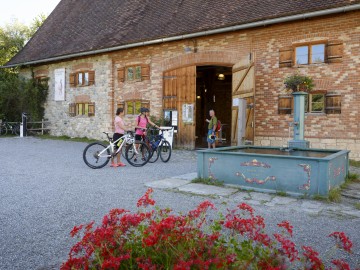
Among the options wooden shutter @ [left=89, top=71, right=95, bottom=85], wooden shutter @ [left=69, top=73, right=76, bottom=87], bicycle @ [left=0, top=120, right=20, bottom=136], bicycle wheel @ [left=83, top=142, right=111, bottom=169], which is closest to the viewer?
bicycle wheel @ [left=83, top=142, right=111, bottom=169]

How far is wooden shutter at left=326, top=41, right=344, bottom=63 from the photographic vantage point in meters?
11.2

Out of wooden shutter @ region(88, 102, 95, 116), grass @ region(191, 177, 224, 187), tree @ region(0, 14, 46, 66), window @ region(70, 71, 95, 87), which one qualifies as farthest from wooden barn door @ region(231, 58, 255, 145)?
tree @ region(0, 14, 46, 66)

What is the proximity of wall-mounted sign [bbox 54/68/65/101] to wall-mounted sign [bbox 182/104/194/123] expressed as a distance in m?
8.92

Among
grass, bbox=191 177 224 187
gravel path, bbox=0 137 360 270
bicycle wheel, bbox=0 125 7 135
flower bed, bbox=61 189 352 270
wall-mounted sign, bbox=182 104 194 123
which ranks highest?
wall-mounted sign, bbox=182 104 194 123

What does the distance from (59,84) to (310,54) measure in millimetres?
14249

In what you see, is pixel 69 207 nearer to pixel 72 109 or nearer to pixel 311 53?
pixel 311 53

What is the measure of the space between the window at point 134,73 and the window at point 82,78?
2011 millimetres

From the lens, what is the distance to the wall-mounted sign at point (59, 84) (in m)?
20.5

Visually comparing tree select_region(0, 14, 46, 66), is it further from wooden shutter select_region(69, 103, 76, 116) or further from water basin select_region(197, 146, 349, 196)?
water basin select_region(197, 146, 349, 196)

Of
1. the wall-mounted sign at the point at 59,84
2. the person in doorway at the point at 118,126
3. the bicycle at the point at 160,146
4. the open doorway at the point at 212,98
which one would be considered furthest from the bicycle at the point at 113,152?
the wall-mounted sign at the point at 59,84

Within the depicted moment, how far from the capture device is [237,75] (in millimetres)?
12961

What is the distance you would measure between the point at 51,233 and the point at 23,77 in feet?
69.4

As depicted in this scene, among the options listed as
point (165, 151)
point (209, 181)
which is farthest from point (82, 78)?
point (209, 181)

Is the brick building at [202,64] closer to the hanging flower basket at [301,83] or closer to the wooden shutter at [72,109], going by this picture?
the wooden shutter at [72,109]
